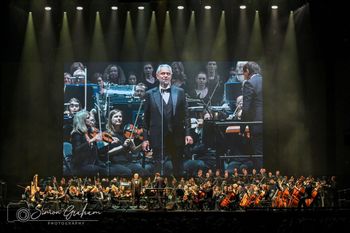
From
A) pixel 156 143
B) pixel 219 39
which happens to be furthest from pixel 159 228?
pixel 219 39

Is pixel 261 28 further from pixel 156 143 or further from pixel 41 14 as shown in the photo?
pixel 41 14

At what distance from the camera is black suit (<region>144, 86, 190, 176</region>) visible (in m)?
22.0

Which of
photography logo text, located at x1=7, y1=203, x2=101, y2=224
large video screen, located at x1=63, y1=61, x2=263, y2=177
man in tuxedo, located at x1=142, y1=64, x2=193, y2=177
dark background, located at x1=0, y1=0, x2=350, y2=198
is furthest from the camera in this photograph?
dark background, located at x1=0, y1=0, x2=350, y2=198

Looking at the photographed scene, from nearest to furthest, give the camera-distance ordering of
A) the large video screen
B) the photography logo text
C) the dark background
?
the photography logo text, the large video screen, the dark background

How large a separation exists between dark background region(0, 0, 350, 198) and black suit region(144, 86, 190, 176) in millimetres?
1525

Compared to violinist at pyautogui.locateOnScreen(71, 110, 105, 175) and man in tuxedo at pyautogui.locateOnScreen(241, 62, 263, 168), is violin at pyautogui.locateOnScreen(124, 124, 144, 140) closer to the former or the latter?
violinist at pyautogui.locateOnScreen(71, 110, 105, 175)

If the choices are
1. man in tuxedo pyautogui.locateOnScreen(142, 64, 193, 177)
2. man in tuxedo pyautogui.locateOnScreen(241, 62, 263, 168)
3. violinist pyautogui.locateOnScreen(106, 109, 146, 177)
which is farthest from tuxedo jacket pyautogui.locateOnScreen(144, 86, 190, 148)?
man in tuxedo pyautogui.locateOnScreen(241, 62, 263, 168)

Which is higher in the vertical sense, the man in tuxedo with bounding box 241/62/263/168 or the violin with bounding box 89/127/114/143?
the man in tuxedo with bounding box 241/62/263/168

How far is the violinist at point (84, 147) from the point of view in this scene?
21828 millimetres

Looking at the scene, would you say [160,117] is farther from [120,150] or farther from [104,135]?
[104,135]

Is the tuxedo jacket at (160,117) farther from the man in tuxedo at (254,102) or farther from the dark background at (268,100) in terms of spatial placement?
the man in tuxedo at (254,102)

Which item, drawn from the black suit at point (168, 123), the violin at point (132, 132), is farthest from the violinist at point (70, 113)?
the black suit at point (168, 123)

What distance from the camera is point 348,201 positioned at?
19.5 meters

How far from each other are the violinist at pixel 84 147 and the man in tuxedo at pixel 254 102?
17.2 ft
